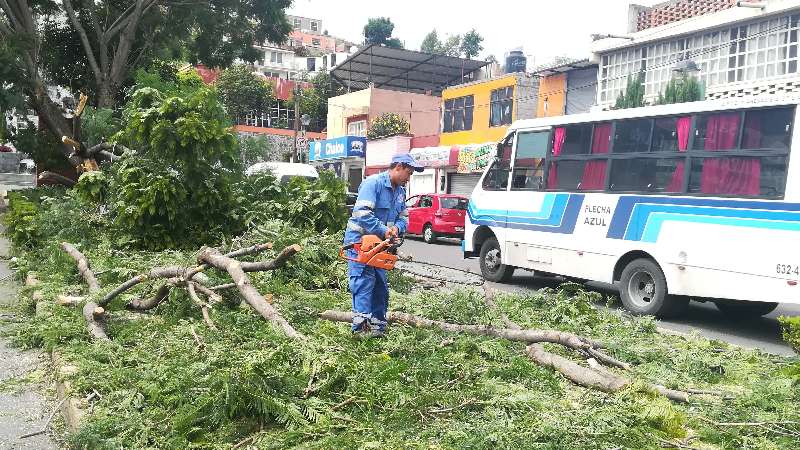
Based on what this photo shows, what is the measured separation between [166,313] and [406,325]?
2.50m

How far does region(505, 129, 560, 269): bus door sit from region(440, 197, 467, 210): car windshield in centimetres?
940

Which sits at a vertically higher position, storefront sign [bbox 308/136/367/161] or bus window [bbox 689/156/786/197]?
storefront sign [bbox 308/136/367/161]

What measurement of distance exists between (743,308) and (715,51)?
1305cm

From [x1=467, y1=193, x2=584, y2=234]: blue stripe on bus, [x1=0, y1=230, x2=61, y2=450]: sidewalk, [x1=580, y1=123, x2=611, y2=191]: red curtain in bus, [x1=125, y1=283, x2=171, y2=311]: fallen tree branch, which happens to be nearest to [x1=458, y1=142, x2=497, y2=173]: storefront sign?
→ [x1=467, y1=193, x2=584, y2=234]: blue stripe on bus

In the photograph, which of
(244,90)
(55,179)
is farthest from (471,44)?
(55,179)

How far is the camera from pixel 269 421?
374 cm

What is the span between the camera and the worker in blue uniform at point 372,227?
5.47 metres

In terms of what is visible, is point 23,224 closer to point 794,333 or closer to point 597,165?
point 597,165

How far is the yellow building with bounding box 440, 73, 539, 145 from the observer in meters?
27.8

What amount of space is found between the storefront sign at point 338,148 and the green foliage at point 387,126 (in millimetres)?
1083

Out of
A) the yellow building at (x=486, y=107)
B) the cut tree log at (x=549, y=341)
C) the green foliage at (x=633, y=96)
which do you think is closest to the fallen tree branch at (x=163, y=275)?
the cut tree log at (x=549, y=341)

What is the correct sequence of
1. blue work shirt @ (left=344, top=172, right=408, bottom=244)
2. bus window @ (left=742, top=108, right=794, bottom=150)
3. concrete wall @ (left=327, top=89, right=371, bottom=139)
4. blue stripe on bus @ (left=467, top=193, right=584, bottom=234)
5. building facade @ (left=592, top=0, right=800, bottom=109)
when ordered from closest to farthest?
blue work shirt @ (left=344, top=172, right=408, bottom=244), bus window @ (left=742, top=108, right=794, bottom=150), blue stripe on bus @ (left=467, top=193, right=584, bottom=234), building facade @ (left=592, top=0, right=800, bottom=109), concrete wall @ (left=327, top=89, right=371, bottom=139)

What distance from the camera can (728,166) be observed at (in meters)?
8.12

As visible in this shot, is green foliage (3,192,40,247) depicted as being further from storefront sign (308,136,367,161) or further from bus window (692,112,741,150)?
storefront sign (308,136,367,161)
